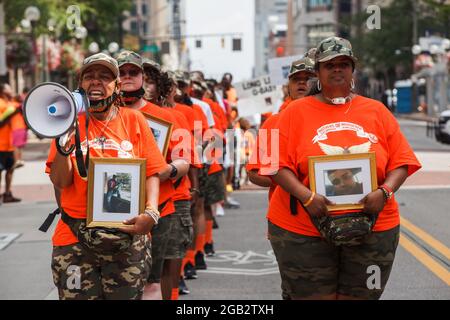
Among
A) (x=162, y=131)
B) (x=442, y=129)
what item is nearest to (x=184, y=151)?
(x=162, y=131)

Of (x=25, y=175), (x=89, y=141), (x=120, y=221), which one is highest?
(x=89, y=141)

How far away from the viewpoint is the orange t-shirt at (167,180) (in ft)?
21.2

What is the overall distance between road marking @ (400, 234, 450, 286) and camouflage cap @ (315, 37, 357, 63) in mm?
3894

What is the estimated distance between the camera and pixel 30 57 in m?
42.0

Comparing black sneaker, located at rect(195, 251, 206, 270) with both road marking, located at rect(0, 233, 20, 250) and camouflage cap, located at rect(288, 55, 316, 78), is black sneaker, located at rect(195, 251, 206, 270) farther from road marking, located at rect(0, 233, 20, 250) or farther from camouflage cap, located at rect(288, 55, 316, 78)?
camouflage cap, located at rect(288, 55, 316, 78)

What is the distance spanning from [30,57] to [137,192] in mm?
37626

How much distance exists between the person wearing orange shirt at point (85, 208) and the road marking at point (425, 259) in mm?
4021

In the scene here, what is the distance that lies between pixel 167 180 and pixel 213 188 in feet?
14.4

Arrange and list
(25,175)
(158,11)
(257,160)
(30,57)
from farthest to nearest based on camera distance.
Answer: (158,11) < (30,57) < (25,175) < (257,160)

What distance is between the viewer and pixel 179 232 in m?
7.39

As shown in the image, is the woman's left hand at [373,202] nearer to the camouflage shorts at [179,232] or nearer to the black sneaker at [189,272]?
the camouflage shorts at [179,232]

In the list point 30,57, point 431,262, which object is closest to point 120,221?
point 431,262

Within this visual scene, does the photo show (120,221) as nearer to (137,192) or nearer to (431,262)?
(137,192)

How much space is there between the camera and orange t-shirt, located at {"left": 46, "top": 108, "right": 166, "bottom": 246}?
5.23 meters
